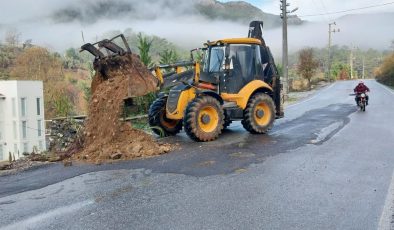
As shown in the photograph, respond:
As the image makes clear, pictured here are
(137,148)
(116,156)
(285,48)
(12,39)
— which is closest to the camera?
(116,156)

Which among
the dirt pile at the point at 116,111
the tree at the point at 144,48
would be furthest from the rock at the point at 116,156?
the tree at the point at 144,48

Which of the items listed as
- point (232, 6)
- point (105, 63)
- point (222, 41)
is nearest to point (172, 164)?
point (105, 63)

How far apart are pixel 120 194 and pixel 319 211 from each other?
9.66ft

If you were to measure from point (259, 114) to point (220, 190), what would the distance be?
6326 millimetres

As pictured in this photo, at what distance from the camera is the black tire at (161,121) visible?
12750mm

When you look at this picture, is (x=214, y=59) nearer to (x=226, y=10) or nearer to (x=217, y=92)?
(x=217, y=92)

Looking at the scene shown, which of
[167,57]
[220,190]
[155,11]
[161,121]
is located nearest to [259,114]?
[161,121]

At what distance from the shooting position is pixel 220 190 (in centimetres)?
699

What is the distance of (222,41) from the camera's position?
1254 cm

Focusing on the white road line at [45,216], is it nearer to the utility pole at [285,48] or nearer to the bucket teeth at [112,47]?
the bucket teeth at [112,47]

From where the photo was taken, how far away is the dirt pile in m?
10.1

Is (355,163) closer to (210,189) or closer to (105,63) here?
(210,189)

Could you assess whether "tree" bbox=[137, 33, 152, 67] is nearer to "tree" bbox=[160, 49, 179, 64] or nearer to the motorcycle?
"tree" bbox=[160, 49, 179, 64]

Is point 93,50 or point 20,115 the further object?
point 20,115
